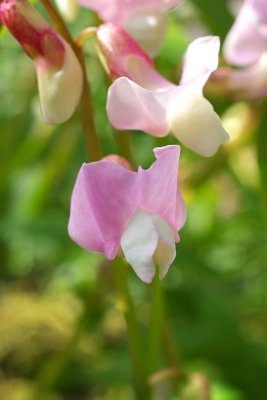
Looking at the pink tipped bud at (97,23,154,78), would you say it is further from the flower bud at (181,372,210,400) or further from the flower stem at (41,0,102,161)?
the flower bud at (181,372,210,400)

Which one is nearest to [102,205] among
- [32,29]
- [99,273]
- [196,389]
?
[32,29]

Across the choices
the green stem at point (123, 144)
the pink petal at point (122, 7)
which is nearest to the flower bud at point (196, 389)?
the green stem at point (123, 144)

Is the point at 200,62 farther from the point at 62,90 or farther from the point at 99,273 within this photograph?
the point at 99,273

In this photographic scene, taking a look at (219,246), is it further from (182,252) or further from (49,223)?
(49,223)

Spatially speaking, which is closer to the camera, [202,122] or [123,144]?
[202,122]

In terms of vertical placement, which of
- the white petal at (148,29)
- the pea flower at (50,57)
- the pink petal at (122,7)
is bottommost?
the white petal at (148,29)

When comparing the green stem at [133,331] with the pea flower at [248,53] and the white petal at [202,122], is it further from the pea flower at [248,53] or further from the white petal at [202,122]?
the pea flower at [248,53]

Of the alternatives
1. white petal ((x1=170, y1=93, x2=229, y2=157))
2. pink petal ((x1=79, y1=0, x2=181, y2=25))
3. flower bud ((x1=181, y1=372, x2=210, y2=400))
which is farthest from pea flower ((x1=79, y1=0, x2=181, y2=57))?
flower bud ((x1=181, y1=372, x2=210, y2=400))
